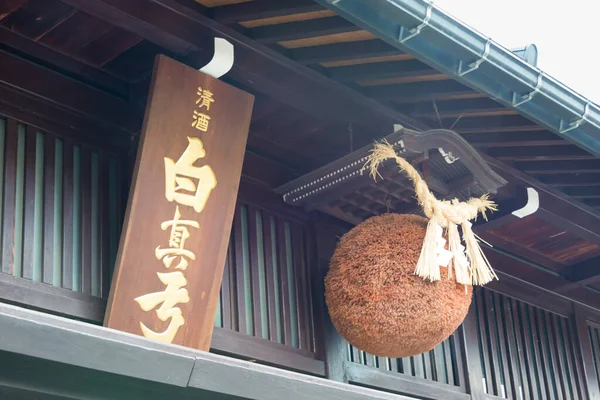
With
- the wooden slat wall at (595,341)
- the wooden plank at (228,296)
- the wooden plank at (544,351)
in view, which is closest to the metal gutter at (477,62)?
the wooden plank at (228,296)

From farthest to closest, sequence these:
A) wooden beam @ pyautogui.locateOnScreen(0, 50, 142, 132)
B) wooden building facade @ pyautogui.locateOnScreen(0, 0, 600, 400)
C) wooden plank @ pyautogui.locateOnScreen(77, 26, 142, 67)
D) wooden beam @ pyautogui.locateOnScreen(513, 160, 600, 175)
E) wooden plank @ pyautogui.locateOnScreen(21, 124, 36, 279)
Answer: wooden beam @ pyautogui.locateOnScreen(513, 160, 600, 175) < wooden plank @ pyautogui.locateOnScreen(77, 26, 142, 67) < wooden beam @ pyautogui.locateOnScreen(0, 50, 142, 132) < wooden plank @ pyautogui.locateOnScreen(21, 124, 36, 279) < wooden building facade @ pyautogui.locateOnScreen(0, 0, 600, 400)

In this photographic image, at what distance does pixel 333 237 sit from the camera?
622 centimetres

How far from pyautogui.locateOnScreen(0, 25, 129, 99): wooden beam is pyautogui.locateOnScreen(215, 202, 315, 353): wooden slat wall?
1.15 meters

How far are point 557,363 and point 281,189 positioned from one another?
11.3 ft

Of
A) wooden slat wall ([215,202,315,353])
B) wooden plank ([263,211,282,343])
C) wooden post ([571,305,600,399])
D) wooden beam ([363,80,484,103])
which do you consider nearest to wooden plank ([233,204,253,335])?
wooden slat wall ([215,202,315,353])

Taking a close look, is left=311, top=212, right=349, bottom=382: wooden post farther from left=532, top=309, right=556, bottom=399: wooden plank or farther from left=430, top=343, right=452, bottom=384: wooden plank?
left=532, top=309, right=556, bottom=399: wooden plank

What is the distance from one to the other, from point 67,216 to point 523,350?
4406 millimetres

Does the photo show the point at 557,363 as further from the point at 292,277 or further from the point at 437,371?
the point at 292,277

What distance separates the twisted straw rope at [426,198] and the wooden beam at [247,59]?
337mm

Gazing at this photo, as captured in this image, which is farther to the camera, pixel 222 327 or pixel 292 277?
pixel 292 277

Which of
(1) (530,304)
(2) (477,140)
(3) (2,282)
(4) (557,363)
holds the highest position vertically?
(2) (477,140)

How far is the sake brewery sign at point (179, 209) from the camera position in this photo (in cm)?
430

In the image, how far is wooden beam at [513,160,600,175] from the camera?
20.8 ft

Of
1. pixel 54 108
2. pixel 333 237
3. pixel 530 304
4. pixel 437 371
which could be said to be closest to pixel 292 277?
pixel 333 237
